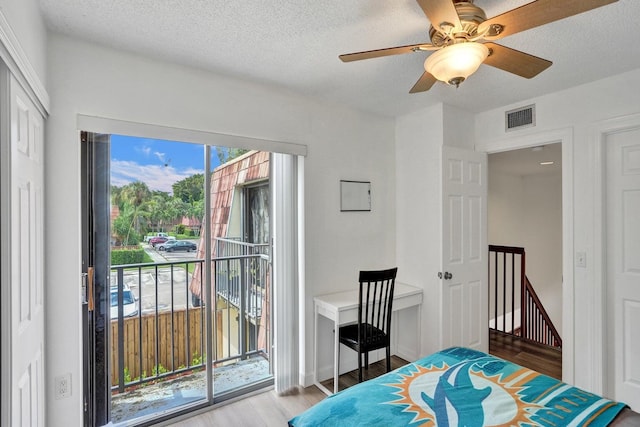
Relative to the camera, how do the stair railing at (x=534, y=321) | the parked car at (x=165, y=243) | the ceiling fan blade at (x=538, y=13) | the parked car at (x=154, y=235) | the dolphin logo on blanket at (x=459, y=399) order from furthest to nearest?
1. the stair railing at (x=534, y=321)
2. the parked car at (x=165, y=243)
3. the parked car at (x=154, y=235)
4. the dolphin logo on blanket at (x=459, y=399)
5. the ceiling fan blade at (x=538, y=13)

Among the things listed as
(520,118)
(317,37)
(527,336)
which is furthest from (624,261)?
(317,37)

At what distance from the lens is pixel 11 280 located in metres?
1.21

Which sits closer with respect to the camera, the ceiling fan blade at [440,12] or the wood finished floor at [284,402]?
the ceiling fan blade at [440,12]

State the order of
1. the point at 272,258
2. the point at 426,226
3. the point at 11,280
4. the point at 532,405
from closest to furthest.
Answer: the point at 11,280, the point at 532,405, the point at 272,258, the point at 426,226

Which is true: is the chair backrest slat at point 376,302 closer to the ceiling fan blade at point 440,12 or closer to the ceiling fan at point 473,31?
the ceiling fan at point 473,31

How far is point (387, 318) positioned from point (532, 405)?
131 centimetres

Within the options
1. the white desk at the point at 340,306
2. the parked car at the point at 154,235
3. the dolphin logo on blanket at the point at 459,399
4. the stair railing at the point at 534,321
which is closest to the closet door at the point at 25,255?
the parked car at the point at 154,235

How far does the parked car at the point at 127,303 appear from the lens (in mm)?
2425

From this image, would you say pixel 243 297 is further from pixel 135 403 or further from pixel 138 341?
pixel 135 403

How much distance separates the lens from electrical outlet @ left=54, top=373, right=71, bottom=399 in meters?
1.83

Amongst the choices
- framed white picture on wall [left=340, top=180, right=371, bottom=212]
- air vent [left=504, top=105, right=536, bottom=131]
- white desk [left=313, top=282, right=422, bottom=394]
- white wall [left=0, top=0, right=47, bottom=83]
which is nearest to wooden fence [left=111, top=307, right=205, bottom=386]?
white desk [left=313, top=282, right=422, bottom=394]

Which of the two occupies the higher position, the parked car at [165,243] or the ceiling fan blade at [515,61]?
the ceiling fan blade at [515,61]

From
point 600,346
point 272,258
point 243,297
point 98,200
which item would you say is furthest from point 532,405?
point 98,200

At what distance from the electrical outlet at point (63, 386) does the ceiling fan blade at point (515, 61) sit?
9.29 ft
